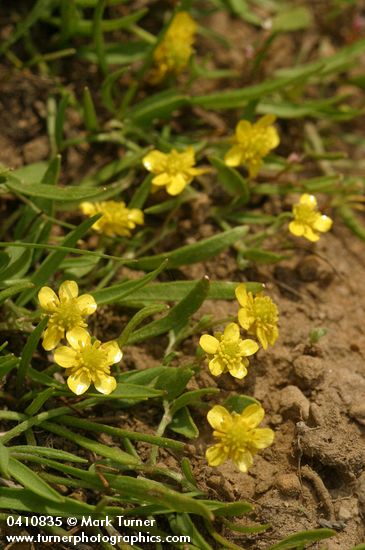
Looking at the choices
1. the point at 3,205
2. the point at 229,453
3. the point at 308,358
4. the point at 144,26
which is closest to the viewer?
the point at 229,453

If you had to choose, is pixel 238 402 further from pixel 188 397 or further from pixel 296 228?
pixel 296 228

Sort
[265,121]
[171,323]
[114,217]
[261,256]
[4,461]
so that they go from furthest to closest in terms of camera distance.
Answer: [265,121]
[261,256]
[114,217]
[171,323]
[4,461]

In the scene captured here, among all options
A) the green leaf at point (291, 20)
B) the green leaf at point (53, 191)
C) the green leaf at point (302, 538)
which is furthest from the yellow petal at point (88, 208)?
the green leaf at point (291, 20)

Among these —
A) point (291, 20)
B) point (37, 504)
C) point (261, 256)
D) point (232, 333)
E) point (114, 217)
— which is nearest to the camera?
point (37, 504)

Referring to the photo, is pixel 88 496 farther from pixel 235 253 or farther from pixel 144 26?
pixel 144 26

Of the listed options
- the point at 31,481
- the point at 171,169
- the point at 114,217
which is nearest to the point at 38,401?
the point at 31,481

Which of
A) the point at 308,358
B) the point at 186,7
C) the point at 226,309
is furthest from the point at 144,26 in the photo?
the point at 308,358
